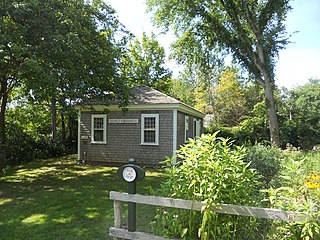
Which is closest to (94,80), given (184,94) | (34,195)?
(34,195)

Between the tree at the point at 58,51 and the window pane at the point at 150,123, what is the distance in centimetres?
245

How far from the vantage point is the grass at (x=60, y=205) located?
4492 millimetres

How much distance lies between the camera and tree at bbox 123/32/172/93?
27.0 m

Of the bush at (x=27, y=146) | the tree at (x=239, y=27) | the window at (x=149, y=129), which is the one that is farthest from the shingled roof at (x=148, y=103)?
the tree at (x=239, y=27)

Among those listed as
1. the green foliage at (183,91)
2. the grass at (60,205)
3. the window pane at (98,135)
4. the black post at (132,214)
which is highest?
the green foliage at (183,91)

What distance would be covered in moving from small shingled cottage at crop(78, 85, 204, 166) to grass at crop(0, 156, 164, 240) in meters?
1.84

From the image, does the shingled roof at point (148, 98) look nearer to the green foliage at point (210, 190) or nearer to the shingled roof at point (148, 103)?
the shingled roof at point (148, 103)

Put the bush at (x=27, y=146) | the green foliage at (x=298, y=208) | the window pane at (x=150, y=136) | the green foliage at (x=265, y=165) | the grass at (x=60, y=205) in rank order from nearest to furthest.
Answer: the green foliage at (x=298, y=208) < the grass at (x=60, y=205) < the green foliage at (x=265, y=165) < the window pane at (x=150, y=136) < the bush at (x=27, y=146)

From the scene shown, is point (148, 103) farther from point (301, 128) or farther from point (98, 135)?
point (301, 128)

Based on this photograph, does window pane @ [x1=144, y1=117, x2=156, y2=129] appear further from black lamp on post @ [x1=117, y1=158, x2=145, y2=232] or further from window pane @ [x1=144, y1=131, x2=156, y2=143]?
black lamp on post @ [x1=117, y1=158, x2=145, y2=232]

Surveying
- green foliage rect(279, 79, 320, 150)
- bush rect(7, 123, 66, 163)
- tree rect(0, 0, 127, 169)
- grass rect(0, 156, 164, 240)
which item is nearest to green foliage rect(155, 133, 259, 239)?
grass rect(0, 156, 164, 240)

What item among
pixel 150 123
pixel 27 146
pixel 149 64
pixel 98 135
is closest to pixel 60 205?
pixel 150 123

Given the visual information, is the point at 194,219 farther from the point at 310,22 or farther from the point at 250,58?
the point at 250,58

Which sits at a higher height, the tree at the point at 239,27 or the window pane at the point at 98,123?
the tree at the point at 239,27
